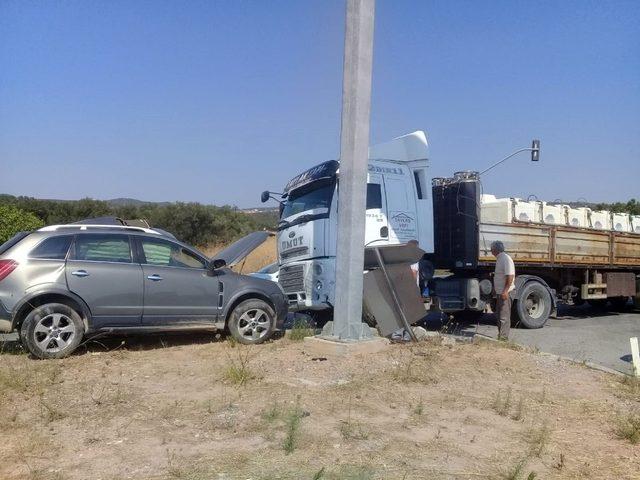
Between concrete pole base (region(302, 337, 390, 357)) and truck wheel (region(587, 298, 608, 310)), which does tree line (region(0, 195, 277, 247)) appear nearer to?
truck wheel (region(587, 298, 608, 310))

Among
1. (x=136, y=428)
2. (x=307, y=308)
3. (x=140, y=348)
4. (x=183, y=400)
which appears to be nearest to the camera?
(x=136, y=428)

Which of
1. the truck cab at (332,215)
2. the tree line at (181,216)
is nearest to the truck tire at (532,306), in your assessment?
the truck cab at (332,215)

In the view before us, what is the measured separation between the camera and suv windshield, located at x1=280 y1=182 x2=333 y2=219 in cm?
1084

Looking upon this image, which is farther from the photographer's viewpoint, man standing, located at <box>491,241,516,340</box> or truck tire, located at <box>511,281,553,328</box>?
truck tire, located at <box>511,281,553,328</box>

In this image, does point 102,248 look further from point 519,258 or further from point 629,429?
point 519,258

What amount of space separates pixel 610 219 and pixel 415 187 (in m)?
6.60

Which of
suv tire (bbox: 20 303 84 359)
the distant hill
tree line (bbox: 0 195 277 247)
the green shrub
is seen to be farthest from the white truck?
the distant hill

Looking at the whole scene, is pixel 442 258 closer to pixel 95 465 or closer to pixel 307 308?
pixel 307 308

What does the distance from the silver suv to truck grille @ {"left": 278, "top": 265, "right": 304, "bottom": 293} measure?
3.68ft

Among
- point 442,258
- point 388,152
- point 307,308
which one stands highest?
point 388,152

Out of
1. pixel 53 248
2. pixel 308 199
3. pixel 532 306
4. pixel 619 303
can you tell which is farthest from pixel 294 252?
pixel 619 303

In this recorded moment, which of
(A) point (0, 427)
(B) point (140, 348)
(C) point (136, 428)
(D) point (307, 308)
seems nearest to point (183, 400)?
(C) point (136, 428)

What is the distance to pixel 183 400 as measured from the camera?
6.18 meters

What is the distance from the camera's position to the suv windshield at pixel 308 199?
35.6ft
